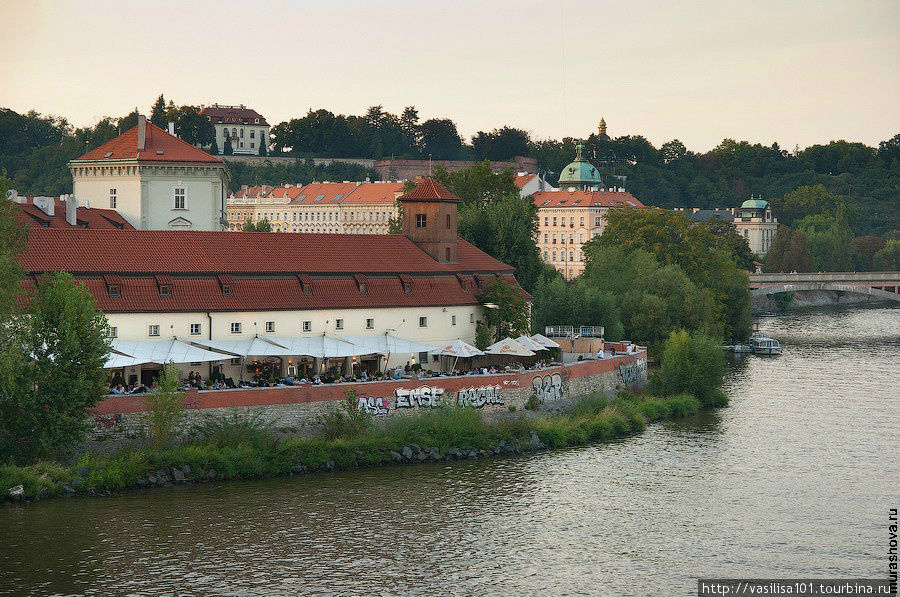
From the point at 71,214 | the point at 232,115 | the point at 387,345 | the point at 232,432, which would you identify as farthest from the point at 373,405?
the point at 232,115

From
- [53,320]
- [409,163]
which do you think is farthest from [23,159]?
[53,320]

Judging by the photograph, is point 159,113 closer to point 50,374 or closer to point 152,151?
point 152,151

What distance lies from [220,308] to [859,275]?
65605mm

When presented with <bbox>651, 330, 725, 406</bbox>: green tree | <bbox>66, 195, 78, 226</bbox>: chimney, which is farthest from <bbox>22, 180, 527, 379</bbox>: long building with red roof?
<bbox>651, 330, 725, 406</bbox>: green tree

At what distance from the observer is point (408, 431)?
36594 mm

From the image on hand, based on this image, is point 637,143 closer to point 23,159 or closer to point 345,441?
point 23,159

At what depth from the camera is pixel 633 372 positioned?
158 ft

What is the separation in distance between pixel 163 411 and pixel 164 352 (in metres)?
3.65

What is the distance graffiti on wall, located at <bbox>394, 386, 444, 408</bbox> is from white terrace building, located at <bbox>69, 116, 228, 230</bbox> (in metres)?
21.7

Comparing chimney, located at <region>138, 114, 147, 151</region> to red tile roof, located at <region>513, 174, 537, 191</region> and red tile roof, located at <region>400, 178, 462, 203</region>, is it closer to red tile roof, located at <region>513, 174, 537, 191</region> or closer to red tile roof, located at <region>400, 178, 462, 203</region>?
red tile roof, located at <region>400, 178, 462, 203</region>

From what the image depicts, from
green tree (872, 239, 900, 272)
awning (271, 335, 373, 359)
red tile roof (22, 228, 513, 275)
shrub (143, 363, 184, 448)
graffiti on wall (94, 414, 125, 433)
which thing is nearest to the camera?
graffiti on wall (94, 414, 125, 433)

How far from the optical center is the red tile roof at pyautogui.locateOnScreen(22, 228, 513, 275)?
38.6 m

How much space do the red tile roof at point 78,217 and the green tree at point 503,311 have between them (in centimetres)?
1421

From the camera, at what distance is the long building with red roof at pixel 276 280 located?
1502 inches
